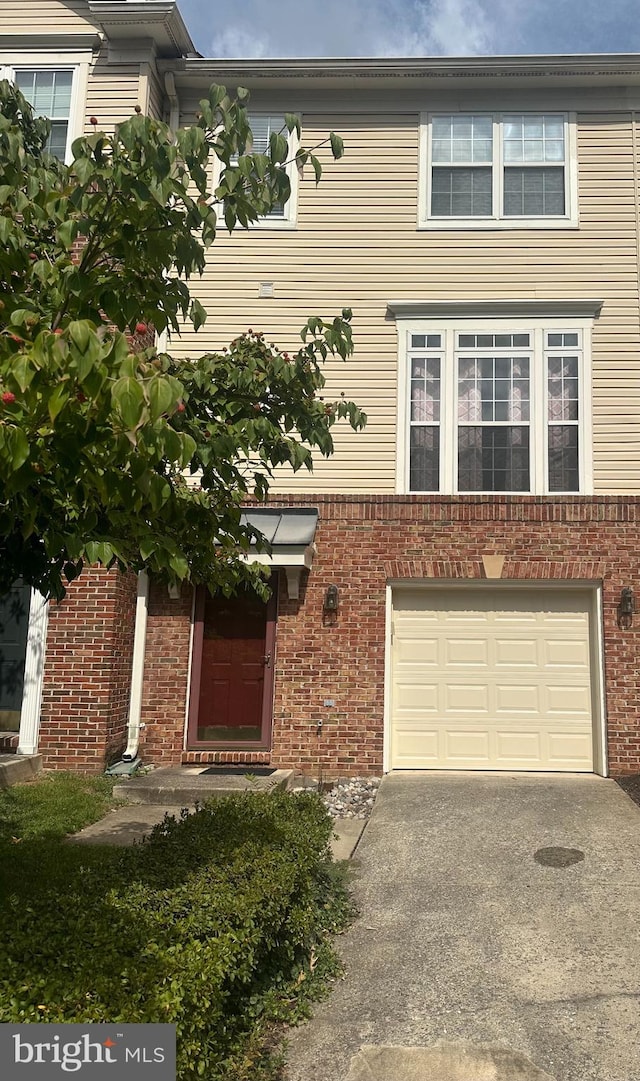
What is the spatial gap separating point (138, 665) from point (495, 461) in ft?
16.9

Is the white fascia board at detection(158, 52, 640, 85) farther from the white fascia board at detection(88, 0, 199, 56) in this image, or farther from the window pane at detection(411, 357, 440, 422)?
the window pane at detection(411, 357, 440, 422)

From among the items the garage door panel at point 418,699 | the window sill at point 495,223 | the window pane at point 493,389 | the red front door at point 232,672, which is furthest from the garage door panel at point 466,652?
the window sill at point 495,223

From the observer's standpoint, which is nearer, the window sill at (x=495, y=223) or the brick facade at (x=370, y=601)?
the brick facade at (x=370, y=601)

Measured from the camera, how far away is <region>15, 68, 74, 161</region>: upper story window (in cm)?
1072

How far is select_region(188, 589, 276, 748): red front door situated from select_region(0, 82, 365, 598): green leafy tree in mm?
5583

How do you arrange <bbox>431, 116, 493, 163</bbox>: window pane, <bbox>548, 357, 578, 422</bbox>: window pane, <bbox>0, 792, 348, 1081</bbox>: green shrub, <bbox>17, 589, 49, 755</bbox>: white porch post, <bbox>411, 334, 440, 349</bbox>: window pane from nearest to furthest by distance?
<bbox>0, 792, 348, 1081</bbox>: green shrub < <bbox>17, 589, 49, 755</bbox>: white porch post < <bbox>548, 357, 578, 422</bbox>: window pane < <bbox>411, 334, 440, 349</bbox>: window pane < <bbox>431, 116, 493, 163</bbox>: window pane

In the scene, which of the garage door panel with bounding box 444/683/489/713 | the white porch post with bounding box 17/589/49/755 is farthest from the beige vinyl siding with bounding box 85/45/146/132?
the garage door panel with bounding box 444/683/489/713

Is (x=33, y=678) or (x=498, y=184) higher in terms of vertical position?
(x=498, y=184)

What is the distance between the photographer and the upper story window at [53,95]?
10.7 meters

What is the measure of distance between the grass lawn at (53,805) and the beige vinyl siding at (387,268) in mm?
4216

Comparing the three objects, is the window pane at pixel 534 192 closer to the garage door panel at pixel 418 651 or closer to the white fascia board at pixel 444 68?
the white fascia board at pixel 444 68

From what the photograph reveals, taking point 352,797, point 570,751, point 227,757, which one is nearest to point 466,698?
point 570,751

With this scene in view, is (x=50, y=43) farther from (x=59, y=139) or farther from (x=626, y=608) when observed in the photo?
(x=626, y=608)

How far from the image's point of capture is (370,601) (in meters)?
10.0
